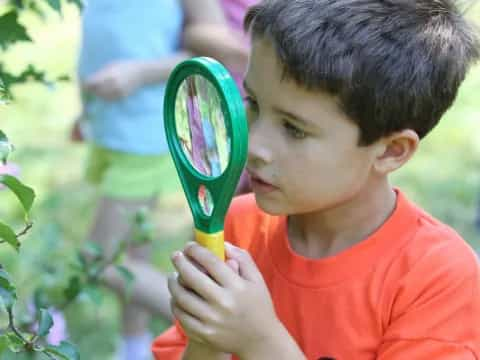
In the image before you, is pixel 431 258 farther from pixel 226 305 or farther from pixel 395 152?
pixel 226 305

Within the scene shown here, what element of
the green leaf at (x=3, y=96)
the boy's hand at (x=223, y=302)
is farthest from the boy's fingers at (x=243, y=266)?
the green leaf at (x=3, y=96)

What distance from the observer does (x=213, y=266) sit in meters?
1.11

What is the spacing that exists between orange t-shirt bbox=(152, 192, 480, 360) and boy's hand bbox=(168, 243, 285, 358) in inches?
6.2

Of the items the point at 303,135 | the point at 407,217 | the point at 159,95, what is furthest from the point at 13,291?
the point at 159,95

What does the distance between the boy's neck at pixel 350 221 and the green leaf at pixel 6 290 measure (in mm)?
520

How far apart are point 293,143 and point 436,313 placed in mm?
295

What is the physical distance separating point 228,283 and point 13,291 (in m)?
0.27

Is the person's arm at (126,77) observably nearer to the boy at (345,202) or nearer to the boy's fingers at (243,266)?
the boy at (345,202)

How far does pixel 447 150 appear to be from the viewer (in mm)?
4469

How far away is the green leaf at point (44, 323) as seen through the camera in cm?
106

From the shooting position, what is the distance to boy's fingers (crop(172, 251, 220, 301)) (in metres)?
1.11

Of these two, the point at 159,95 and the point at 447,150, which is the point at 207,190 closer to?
the point at 159,95

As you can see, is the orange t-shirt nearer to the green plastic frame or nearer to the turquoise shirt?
the green plastic frame

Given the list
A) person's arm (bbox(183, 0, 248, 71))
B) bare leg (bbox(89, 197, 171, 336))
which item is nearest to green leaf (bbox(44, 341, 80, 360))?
person's arm (bbox(183, 0, 248, 71))
